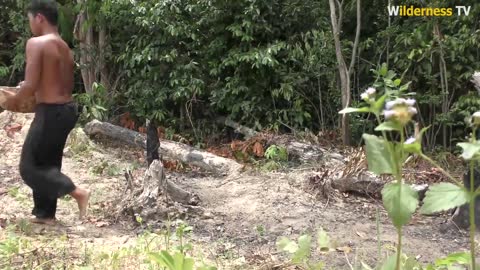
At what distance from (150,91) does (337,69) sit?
2.58 metres

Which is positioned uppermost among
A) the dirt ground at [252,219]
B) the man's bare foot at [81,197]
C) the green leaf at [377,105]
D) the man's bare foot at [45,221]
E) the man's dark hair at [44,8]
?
the man's dark hair at [44,8]

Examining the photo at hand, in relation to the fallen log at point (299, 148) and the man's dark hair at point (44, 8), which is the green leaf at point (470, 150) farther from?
the fallen log at point (299, 148)

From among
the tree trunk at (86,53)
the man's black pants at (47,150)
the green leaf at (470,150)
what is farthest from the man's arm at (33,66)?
the tree trunk at (86,53)

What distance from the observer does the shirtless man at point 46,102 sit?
13.3ft

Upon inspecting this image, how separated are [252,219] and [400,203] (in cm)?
313

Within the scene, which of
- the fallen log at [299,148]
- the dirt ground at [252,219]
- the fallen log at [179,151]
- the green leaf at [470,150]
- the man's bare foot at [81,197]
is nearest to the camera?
the green leaf at [470,150]

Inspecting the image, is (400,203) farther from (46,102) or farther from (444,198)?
(46,102)

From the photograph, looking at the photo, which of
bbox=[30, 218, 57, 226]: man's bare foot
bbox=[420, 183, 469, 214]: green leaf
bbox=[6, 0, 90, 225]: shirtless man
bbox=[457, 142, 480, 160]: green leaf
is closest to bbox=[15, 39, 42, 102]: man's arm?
bbox=[6, 0, 90, 225]: shirtless man

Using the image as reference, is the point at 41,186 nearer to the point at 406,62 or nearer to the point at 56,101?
the point at 56,101

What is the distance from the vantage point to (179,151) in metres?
6.99

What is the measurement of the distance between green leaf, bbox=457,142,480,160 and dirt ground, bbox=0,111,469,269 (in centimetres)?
175

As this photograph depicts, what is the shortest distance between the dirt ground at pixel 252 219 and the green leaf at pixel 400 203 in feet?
5.10

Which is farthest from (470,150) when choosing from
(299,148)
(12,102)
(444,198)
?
(299,148)

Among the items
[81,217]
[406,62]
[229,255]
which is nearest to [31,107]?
[81,217]
